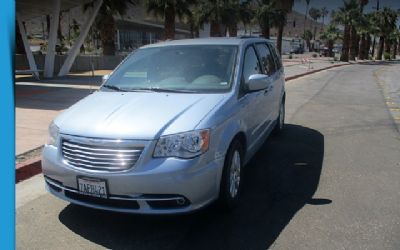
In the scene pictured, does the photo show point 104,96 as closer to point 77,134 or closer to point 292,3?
point 77,134

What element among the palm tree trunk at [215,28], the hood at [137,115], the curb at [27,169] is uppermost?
the palm tree trunk at [215,28]

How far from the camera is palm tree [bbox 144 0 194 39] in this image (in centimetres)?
3120

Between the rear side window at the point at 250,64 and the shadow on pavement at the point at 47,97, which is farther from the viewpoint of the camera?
the shadow on pavement at the point at 47,97

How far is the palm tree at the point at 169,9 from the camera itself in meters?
31.2

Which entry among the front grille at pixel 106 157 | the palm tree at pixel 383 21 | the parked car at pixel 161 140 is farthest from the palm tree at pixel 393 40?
the front grille at pixel 106 157

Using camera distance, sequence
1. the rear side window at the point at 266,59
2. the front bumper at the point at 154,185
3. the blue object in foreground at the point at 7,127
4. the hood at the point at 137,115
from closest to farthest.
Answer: the blue object in foreground at the point at 7,127 → the front bumper at the point at 154,185 → the hood at the point at 137,115 → the rear side window at the point at 266,59

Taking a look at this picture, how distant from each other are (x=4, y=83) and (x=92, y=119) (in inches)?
89.5

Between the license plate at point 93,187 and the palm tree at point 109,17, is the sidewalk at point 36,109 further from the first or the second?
the palm tree at point 109,17

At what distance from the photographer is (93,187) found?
395cm

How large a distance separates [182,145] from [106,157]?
0.66 m

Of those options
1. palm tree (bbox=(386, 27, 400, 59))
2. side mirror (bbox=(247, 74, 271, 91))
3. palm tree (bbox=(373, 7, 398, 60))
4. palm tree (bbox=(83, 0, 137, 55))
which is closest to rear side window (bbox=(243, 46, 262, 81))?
side mirror (bbox=(247, 74, 271, 91))

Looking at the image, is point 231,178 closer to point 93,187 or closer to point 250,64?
point 93,187

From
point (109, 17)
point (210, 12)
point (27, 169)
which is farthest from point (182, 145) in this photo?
point (210, 12)

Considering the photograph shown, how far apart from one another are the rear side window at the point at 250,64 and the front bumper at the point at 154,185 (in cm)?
168
